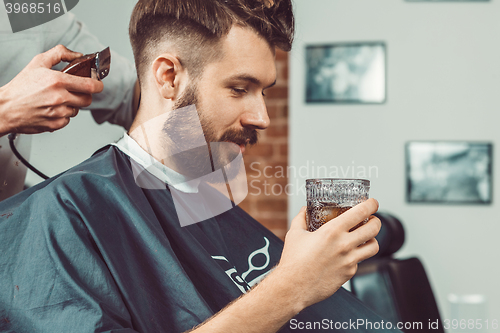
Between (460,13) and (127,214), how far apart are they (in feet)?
7.59

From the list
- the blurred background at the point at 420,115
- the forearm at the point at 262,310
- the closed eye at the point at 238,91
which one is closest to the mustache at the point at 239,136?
the closed eye at the point at 238,91

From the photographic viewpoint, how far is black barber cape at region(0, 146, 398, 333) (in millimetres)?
713

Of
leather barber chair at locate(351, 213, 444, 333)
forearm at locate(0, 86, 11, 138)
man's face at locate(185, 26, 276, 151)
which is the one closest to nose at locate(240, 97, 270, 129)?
man's face at locate(185, 26, 276, 151)

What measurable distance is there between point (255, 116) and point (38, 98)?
0.60m

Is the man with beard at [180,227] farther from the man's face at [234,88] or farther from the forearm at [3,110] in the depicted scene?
the forearm at [3,110]

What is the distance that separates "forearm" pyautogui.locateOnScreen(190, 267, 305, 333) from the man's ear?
0.65 metres

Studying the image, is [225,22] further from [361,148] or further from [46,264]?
[361,148]

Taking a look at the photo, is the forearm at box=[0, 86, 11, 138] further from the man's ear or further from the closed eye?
the closed eye

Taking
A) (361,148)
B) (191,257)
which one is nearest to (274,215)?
(361,148)

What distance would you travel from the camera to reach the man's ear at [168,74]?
3.67ft

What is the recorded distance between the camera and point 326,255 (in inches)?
28.8

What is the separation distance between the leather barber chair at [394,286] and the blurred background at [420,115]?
0.45m

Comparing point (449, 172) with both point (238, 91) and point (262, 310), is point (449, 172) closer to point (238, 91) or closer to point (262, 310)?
point (238, 91)

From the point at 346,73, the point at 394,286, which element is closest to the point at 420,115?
the point at 346,73
